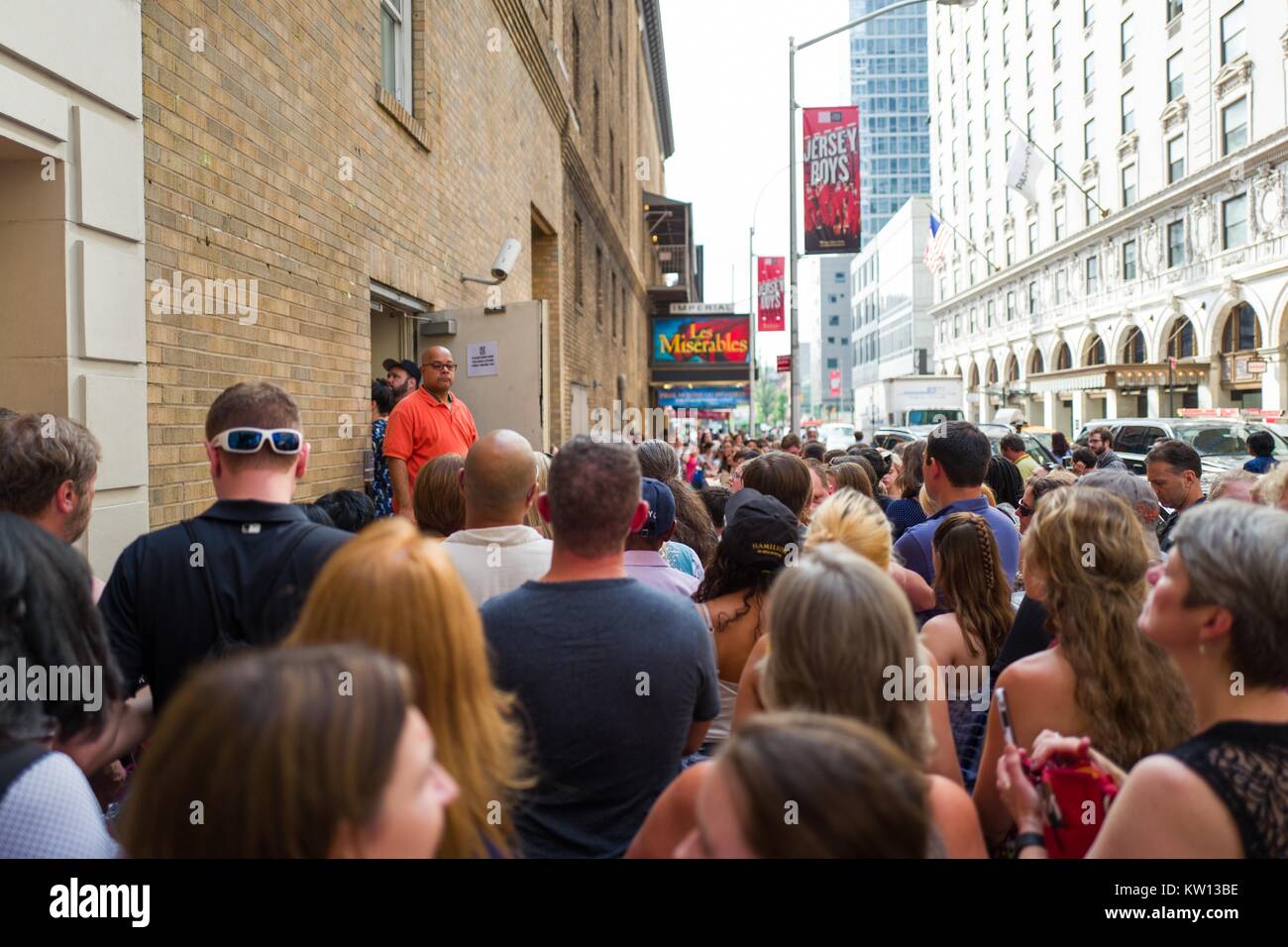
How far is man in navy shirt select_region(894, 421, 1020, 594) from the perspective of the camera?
496 centimetres

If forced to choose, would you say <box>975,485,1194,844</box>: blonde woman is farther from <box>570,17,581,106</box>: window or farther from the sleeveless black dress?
<box>570,17,581,106</box>: window

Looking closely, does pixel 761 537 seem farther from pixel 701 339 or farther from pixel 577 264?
pixel 701 339

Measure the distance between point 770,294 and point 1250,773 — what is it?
29235 mm

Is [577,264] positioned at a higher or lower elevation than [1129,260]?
lower

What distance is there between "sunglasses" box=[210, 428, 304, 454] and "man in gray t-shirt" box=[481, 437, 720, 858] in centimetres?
85

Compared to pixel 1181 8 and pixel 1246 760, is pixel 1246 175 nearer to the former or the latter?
pixel 1181 8

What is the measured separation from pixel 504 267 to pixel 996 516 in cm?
630

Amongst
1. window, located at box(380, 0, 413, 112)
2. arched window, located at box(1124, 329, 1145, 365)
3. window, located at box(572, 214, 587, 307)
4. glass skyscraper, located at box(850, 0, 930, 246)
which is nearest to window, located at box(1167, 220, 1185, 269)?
arched window, located at box(1124, 329, 1145, 365)

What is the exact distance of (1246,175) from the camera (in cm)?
3189

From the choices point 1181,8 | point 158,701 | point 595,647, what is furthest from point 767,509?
point 1181,8

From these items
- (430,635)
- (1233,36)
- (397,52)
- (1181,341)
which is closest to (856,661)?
(430,635)

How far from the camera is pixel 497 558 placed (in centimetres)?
362

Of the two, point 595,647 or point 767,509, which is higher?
point 767,509
